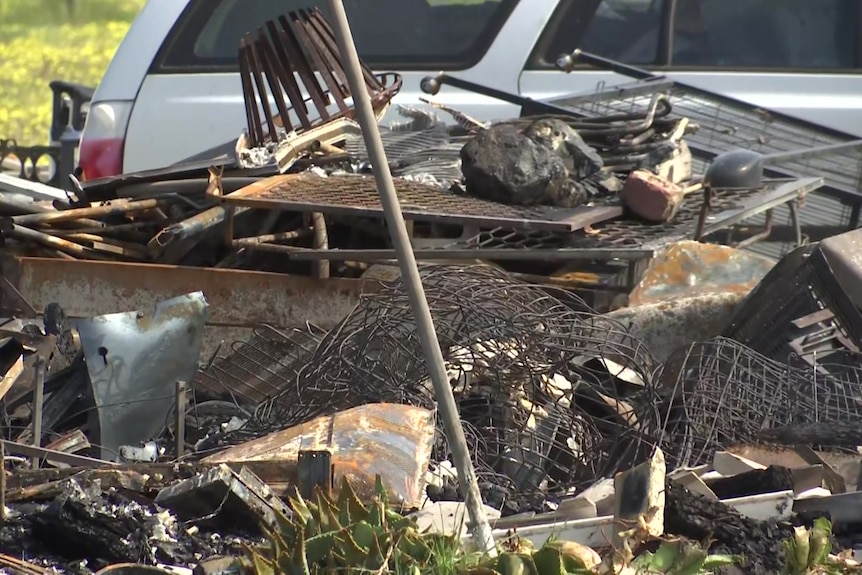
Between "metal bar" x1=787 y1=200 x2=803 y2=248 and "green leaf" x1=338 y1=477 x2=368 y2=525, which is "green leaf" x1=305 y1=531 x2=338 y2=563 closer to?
"green leaf" x1=338 y1=477 x2=368 y2=525

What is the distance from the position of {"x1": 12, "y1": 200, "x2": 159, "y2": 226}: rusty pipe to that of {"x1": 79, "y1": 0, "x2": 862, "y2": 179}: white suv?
154 centimetres

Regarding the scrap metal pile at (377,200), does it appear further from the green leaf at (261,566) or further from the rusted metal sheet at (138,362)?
the green leaf at (261,566)

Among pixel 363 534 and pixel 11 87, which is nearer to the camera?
pixel 363 534

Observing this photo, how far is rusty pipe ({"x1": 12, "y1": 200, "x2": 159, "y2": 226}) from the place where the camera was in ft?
14.3

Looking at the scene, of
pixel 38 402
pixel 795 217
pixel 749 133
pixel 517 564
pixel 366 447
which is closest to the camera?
pixel 517 564

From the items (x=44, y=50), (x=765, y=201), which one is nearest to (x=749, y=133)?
(x=765, y=201)

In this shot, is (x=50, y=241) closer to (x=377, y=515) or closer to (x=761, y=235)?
(x=377, y=515)

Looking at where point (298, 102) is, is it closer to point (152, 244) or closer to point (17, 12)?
point (152, 244)

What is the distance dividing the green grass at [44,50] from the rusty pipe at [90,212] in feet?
33.1

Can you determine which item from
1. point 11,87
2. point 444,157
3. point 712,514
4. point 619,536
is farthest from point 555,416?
point 11,87

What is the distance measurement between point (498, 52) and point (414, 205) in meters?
1.99

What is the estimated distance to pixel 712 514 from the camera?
113 inches

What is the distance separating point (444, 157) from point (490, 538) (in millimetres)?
2939

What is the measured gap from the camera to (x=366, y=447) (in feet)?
9.90
